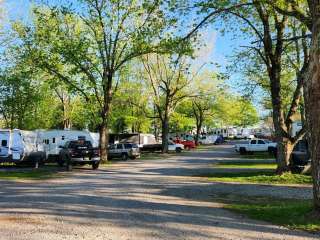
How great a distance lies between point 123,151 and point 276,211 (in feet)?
109

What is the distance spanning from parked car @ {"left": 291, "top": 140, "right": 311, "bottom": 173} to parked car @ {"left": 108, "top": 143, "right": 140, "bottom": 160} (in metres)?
20.3

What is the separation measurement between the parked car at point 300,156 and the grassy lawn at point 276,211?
11060 mm

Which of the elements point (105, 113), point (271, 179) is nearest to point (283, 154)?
point (271, 179)

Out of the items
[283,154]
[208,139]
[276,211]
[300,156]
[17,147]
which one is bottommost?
[276,211]

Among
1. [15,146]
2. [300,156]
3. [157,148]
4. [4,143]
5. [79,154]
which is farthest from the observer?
[157,148]

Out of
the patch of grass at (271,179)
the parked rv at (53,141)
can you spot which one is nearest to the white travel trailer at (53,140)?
the parked rv at (53,141)

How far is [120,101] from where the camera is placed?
64188mm

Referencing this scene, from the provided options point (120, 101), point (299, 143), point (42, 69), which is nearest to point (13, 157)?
point (42, 69)

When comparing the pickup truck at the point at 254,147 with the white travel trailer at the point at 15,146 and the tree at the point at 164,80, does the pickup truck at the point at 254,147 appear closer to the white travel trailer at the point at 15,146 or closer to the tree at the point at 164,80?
the tree at the point at 164,80

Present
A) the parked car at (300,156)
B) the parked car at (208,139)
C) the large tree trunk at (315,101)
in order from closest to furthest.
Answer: the large tree trunk at (315,101) → the parked car at (300,156) → the parked car at (208,139)

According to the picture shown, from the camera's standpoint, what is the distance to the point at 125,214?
39.0 ft

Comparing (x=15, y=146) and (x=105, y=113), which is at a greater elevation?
(x=105, y=113)

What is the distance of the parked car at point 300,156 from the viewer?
26.6 meters

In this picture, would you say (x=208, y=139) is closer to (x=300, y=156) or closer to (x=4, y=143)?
(x=4, y=143)
